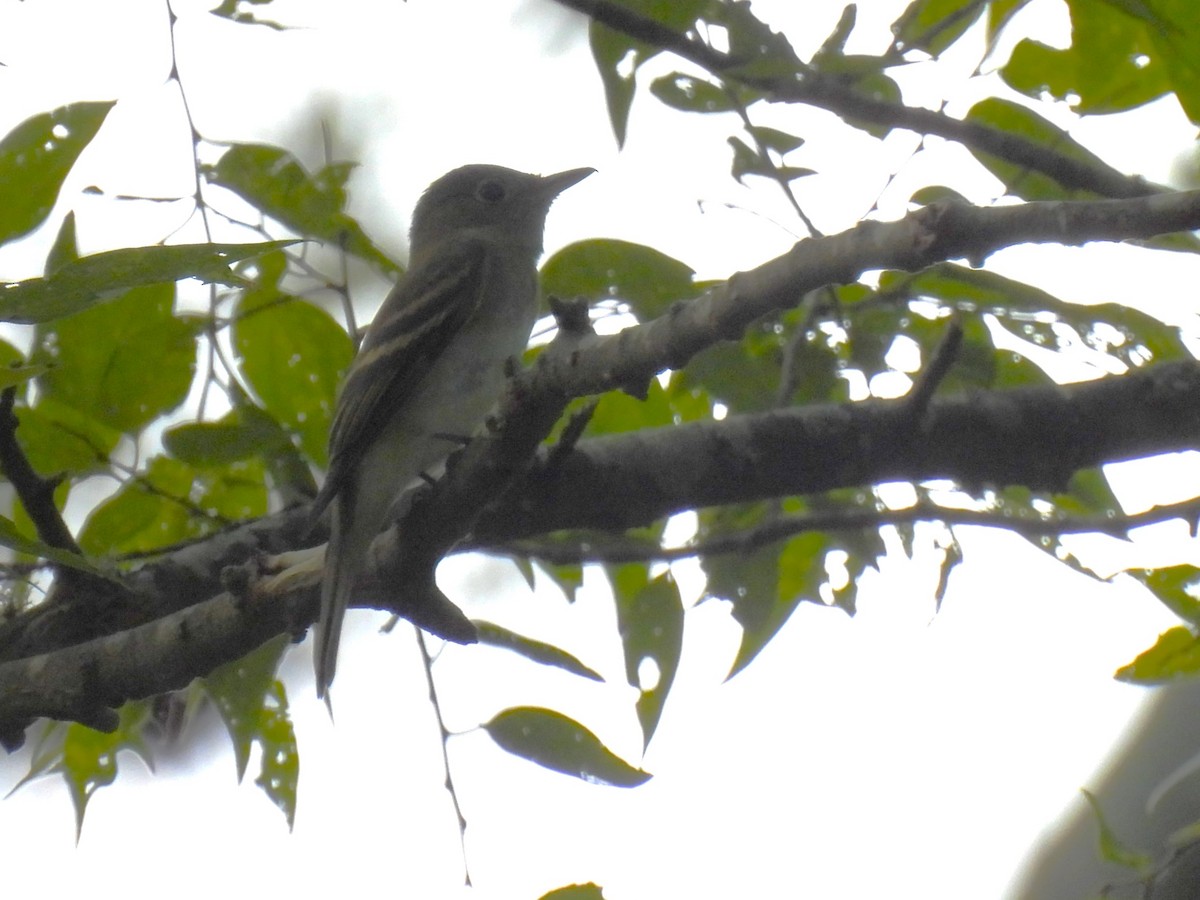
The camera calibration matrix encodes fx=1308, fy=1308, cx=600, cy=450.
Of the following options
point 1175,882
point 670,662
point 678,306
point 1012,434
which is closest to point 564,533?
point 670,662

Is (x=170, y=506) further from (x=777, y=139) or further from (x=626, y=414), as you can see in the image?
(x=777, y=139)

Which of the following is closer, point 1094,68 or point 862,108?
point 1094,68

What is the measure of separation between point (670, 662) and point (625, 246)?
94cm

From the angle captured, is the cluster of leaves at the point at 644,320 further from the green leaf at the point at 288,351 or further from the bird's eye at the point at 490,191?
the bird's eye at the point at 490,191

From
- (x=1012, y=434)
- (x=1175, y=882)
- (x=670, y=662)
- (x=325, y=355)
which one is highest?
(x=325, y=355)

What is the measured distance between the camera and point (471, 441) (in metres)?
2.48

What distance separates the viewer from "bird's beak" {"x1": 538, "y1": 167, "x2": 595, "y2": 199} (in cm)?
523

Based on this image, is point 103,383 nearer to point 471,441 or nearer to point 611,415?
point 471,441

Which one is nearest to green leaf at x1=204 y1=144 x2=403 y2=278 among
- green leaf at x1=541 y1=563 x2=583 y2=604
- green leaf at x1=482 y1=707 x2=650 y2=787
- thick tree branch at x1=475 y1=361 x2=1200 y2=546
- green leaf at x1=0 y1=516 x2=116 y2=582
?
thick tree branch at x1=475 y1=361 x2=1200 y2=546

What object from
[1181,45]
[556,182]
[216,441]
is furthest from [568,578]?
[556,182]

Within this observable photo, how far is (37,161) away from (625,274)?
4.20 feet

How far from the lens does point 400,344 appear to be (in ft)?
13.0

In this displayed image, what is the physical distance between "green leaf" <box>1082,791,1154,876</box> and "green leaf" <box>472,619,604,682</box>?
119cm

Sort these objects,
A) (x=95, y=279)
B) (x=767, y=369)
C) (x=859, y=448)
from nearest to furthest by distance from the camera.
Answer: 1. (x=95, y=279)
2. (x=859, y=448)
3. (x=767, y=369)
